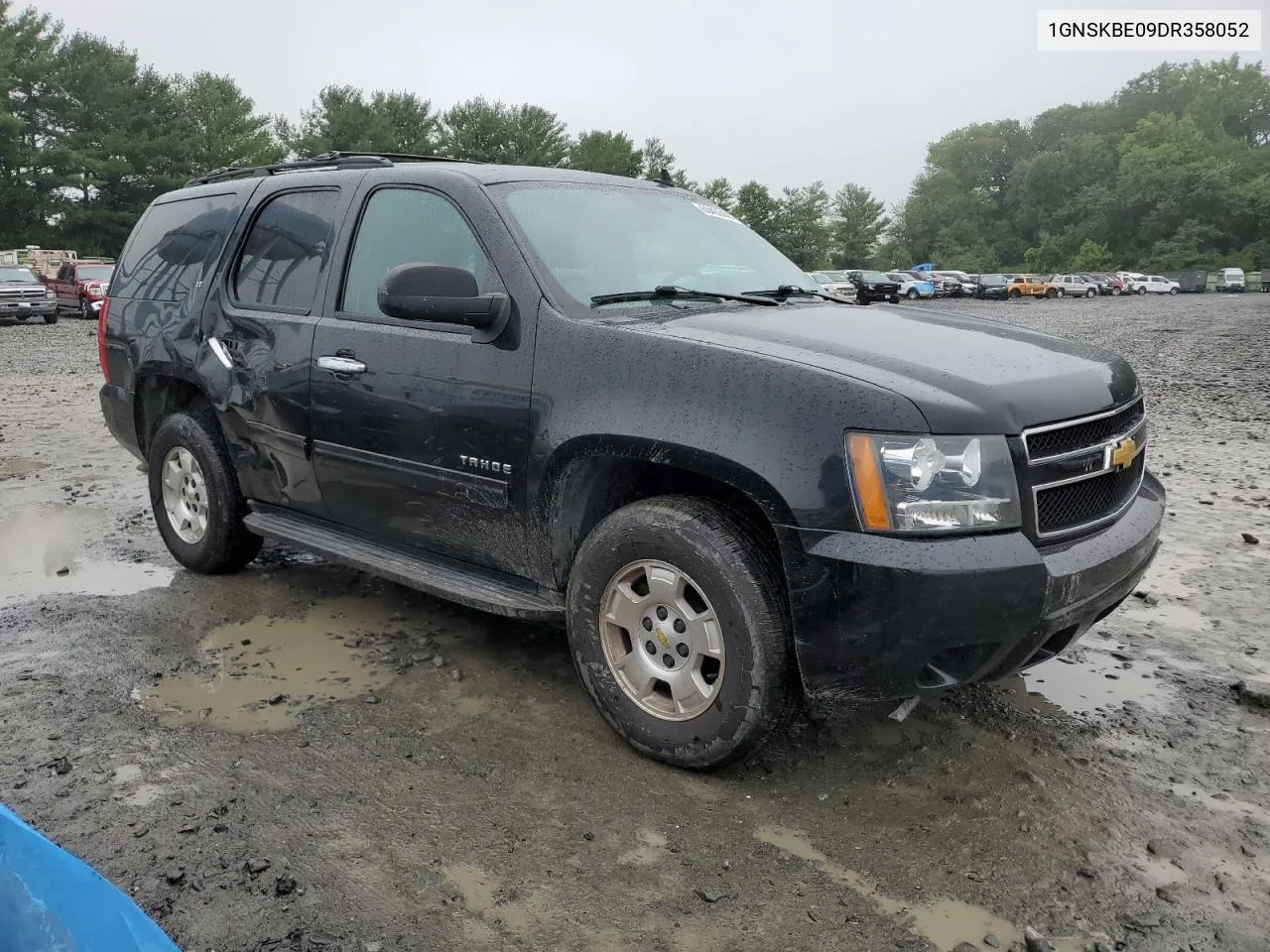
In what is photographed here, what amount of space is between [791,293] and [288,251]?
7.16ft

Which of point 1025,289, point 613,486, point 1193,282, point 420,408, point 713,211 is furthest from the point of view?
point 1193,282

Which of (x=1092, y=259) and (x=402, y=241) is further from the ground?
(x=1092, y=259)

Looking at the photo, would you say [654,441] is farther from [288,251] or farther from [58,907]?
[288,251]

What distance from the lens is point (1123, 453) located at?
317 centimetres

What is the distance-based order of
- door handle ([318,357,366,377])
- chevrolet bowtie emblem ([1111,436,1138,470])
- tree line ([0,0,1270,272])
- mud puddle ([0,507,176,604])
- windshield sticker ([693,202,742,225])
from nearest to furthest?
1. chevrolet bowtie emblem ([1111,436,1138,470])
2. door handle ([318,357,366,377])
3. windshield sticker ([693,202,742,225])
4. mud puddle ([0,507,176,604])
5. tree line ([0,0,1270,272])

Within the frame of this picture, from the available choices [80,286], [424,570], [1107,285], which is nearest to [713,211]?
[424,570]

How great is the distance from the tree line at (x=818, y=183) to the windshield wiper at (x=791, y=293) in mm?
15328

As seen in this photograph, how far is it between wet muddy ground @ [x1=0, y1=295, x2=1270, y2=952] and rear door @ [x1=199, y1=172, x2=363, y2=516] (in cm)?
70

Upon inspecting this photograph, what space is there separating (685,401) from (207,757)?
1901 mm

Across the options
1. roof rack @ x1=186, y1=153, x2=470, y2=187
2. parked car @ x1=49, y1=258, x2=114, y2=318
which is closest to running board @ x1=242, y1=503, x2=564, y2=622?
roof rack @ x1=186, y1=153, x2=470, y2=187

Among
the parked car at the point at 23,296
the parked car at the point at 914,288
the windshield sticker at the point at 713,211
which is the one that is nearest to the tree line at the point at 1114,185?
the parked car at the point at 914,288

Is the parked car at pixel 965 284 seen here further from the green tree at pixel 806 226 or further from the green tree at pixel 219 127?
the green tree at pixel 219 127

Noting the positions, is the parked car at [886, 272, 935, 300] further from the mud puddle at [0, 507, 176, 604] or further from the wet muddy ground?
the wet muddy ground

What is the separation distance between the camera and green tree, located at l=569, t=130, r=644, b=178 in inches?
2479
